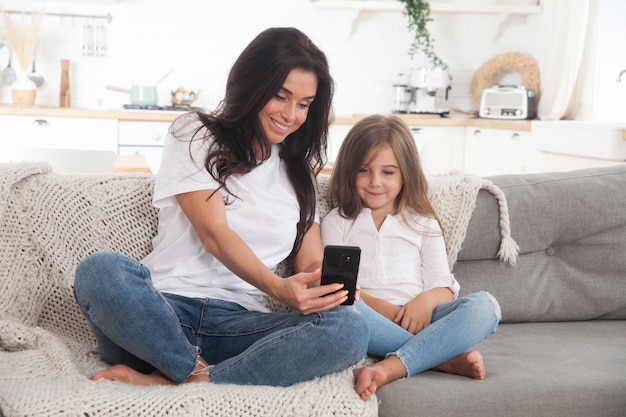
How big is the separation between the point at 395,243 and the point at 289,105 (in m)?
0.46

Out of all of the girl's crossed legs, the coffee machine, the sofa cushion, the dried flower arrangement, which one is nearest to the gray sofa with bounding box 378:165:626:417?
the sofa cushion

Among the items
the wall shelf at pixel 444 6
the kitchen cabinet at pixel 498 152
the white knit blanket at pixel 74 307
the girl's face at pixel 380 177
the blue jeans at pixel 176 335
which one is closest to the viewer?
the white knit blanket at pixel 74 307

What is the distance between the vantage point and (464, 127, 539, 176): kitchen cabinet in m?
4.09

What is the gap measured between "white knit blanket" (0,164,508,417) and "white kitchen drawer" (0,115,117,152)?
2380mm

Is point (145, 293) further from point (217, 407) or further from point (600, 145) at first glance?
point (600, 145)

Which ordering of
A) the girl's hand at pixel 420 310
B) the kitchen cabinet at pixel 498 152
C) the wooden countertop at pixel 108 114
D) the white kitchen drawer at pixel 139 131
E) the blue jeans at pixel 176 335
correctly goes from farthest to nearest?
the white kitchen drawer at pixel 139 131 < the wooden countertop at pixel 108 114 < the kitchen cabinet at pixel 498 152 < the girl's hand at pixel 420 310 < the blue jeans at pixel 176 335

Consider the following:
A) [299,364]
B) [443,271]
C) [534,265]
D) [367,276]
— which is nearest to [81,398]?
[299,364]

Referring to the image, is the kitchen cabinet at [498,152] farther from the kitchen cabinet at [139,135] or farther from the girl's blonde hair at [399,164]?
the girl's blonde hair at [399,164]

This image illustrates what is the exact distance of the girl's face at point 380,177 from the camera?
2082 mm

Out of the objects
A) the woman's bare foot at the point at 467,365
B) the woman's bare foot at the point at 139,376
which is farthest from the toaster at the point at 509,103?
the woman's bare foot at the point at 139,376

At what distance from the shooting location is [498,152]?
440 cm

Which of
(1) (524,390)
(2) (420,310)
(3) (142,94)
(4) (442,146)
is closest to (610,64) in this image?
(4) (442,146)

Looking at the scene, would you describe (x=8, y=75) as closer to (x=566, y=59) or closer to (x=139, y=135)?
(x=139, y=135)

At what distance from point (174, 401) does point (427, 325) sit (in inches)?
27.2
